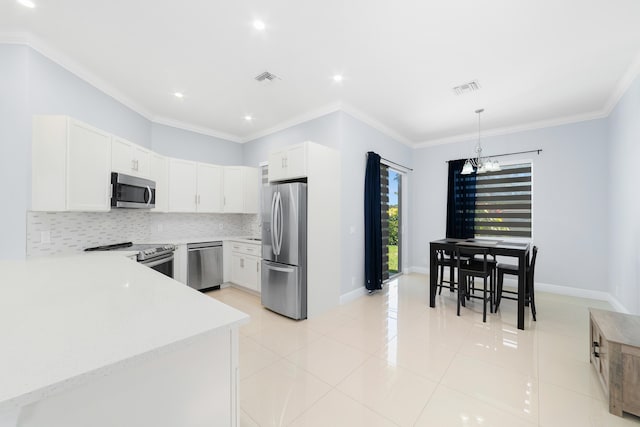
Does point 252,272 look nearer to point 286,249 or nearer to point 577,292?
point 286,249

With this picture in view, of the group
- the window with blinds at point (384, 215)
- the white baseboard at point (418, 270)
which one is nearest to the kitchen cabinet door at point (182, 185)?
the window with blinds at point (384, 215)

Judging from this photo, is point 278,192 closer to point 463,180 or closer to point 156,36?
point 156,36

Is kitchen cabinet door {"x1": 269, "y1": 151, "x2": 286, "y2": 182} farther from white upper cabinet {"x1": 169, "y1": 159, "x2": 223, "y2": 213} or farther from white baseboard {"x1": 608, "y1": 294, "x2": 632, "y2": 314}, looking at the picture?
white baseboard {"x1": 608, "y1": 294, "x2": 632, "y2": 314}

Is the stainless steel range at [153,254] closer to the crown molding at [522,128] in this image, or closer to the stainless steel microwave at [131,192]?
the stainless steel microwave at [131,192]

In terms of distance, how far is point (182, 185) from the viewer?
14.1 ft

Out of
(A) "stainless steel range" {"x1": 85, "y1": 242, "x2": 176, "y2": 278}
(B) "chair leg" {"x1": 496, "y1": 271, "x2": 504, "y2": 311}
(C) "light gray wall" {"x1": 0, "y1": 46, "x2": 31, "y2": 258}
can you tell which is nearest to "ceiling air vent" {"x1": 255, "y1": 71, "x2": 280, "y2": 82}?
(C) "light gray wall" {"x1": 0, "y1": 46, "x2": 31, "y2": 258}

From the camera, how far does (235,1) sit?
2.03 m

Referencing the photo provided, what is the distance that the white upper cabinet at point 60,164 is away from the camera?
2.47m

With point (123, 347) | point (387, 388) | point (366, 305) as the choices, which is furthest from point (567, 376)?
point (123, 347)

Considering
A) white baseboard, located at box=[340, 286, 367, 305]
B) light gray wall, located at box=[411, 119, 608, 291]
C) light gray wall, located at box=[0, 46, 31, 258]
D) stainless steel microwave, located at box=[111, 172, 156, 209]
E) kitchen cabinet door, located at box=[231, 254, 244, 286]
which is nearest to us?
light gray wall, located at box=[0, 46, 31, 258]

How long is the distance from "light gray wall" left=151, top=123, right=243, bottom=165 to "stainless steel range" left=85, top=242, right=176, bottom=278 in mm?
1739

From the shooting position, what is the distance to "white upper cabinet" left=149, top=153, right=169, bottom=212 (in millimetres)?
3836

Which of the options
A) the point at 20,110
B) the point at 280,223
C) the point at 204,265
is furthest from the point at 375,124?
the point at 20,110

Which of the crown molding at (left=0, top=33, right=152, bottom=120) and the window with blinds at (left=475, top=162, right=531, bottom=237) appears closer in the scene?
the crown molding at (left=0, top=33, right=152, bottom=120)
